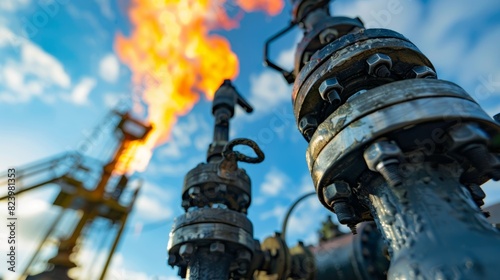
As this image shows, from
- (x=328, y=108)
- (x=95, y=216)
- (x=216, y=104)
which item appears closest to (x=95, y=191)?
(x=95, y=216)

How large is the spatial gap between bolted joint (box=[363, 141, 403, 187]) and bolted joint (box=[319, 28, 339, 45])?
1613 mm

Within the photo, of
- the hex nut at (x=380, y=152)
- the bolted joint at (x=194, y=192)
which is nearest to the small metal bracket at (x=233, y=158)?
the bolted joint at (x=194, y=192)

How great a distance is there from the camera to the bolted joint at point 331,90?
64.0 inches

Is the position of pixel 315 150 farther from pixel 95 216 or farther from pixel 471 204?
pixel 95 216

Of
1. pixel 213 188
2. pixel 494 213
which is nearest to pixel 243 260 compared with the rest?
pixel 213 188

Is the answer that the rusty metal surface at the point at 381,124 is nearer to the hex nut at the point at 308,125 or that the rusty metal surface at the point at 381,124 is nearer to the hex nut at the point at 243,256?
the hex nut at the point at 308,125

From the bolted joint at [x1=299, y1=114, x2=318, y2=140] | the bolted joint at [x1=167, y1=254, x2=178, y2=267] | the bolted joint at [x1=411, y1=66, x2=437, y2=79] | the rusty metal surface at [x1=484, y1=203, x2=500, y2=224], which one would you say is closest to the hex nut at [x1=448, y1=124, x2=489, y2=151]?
the bolted joint at [x1=411, y1=66, x2=437, y2=79]

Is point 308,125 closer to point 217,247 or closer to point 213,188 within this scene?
point 217,247

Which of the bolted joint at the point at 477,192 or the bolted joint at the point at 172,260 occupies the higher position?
the bolted joint at the point at 172,260

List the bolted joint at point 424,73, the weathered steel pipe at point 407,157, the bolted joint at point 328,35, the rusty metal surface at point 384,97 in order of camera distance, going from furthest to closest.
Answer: the bolted joint at point 328,35 < the bolted joint at point 424,73 < the rusty metal surface at point 384,97 < the weathered steel pipe at point 407,157

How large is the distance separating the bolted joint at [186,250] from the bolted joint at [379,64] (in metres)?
2.35

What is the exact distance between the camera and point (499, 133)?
1308 millimetres

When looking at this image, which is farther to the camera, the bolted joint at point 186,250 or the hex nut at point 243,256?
the hex nut at point 243,256

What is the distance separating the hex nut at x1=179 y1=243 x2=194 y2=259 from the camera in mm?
2908
